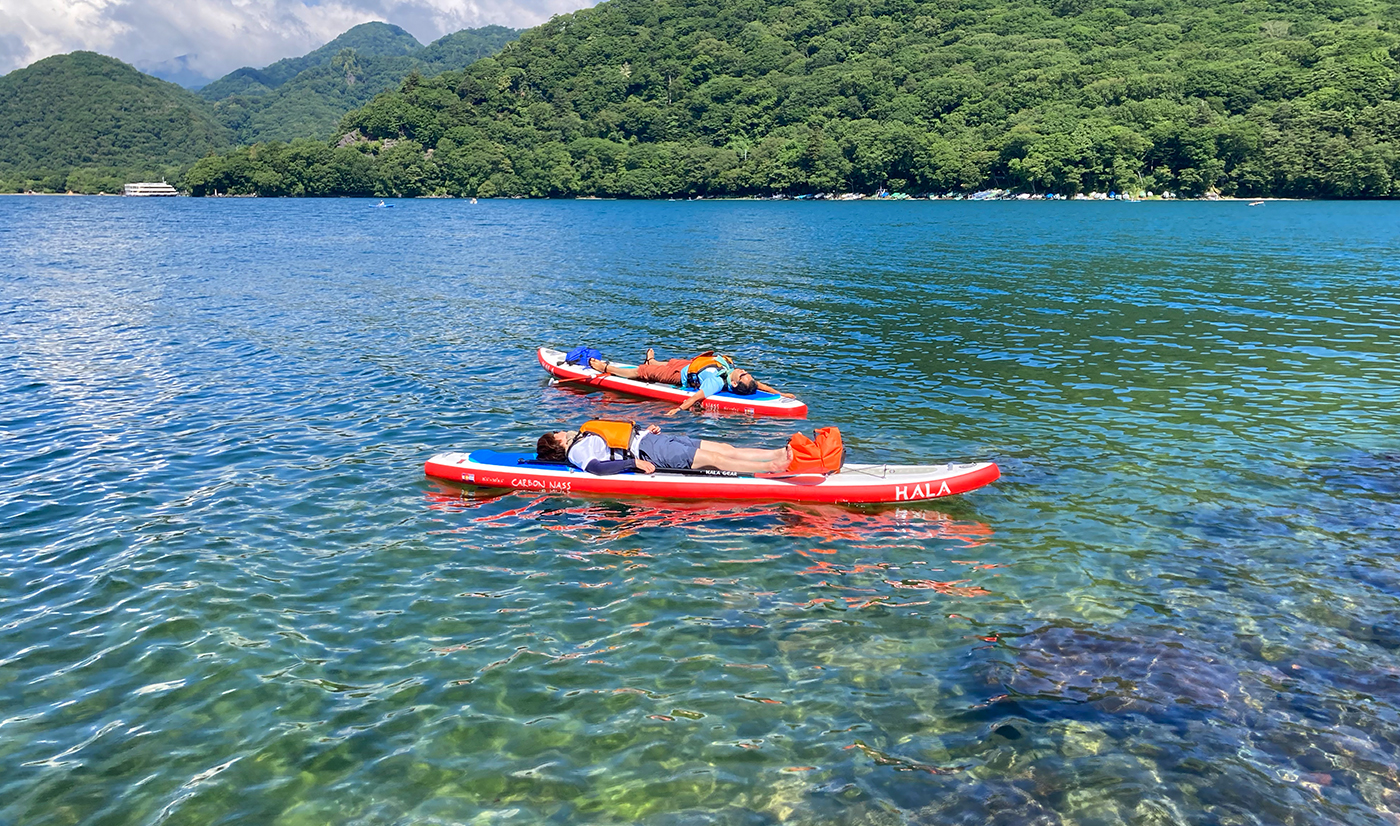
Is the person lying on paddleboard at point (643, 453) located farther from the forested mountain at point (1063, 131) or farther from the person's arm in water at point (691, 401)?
the forested mountain at point (1063, 131)

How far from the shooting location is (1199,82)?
148 m

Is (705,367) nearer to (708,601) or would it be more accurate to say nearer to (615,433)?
(615,433)

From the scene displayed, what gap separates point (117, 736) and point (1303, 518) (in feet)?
48.7

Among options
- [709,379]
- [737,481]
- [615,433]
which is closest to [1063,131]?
[709,379]

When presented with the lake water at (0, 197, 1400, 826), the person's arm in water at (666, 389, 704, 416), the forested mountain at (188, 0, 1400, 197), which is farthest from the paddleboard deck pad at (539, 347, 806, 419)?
the forested mountain at (188, 0, 1400, 197)

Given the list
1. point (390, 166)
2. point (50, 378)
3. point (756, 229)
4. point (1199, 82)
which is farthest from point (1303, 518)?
point (390, 166)

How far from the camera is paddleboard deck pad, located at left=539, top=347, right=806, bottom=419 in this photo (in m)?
18.4

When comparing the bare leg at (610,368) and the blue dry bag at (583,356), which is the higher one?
the blue dry bag at (583,356)

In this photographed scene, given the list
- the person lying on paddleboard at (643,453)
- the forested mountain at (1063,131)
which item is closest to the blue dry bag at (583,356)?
the person lying on paddleboard at (643,453)

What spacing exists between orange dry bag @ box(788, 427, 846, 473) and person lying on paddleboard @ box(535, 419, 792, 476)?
0.20m

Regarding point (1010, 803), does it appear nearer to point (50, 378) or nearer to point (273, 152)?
point (50, 378)

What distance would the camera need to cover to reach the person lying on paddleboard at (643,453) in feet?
44.5

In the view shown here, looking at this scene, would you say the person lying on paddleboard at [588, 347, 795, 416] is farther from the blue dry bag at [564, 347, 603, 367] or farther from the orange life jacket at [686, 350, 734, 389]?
the blue dry bag at [564, 347, 603, 367]

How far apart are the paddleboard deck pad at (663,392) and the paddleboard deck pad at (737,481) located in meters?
4.69
